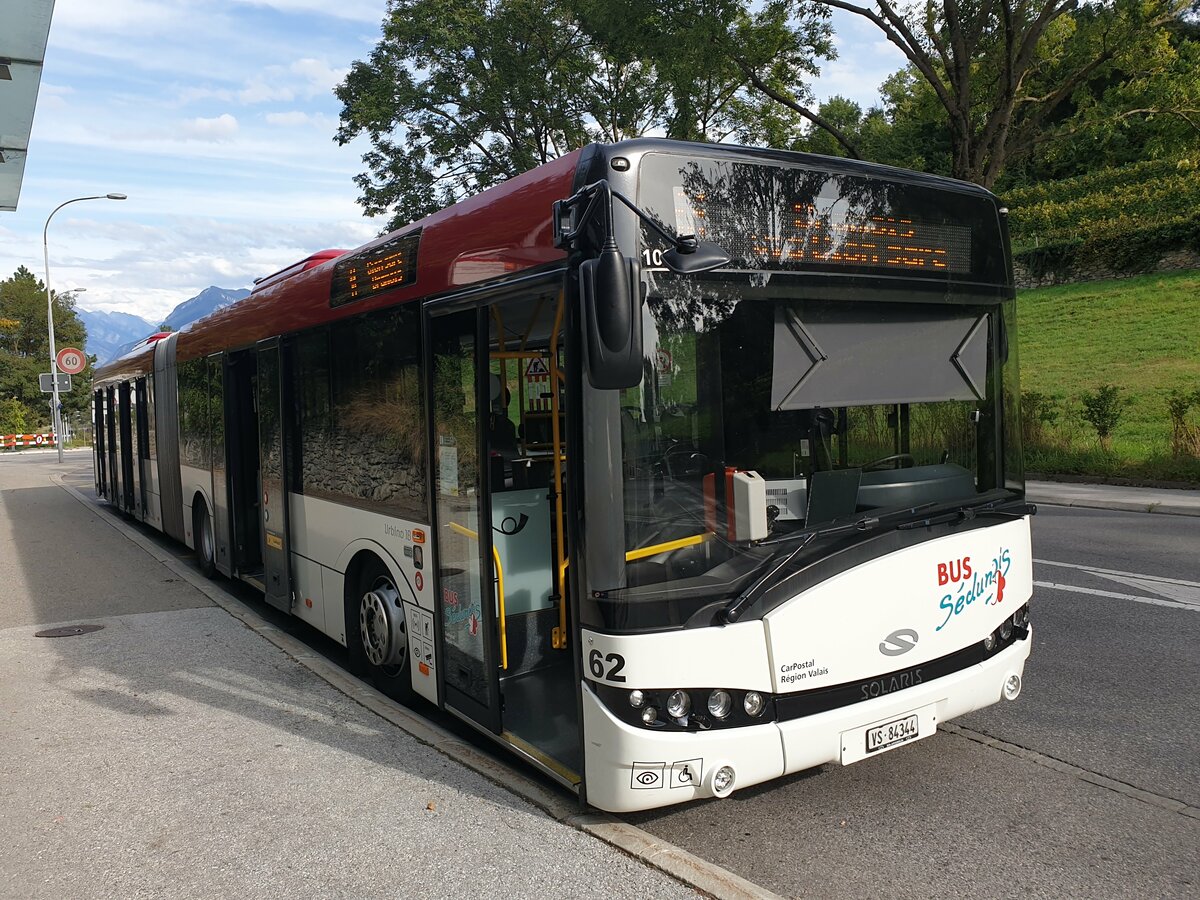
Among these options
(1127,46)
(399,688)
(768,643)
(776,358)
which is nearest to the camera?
(768,643)

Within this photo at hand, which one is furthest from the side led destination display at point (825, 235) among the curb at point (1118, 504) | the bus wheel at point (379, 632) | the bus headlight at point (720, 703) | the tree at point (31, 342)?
the tree at point (31, 342)

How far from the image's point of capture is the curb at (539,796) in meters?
3.56

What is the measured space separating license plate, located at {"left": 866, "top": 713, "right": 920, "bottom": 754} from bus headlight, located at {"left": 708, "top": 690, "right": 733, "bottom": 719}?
67 cm

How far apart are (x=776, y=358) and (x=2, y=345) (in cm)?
7713

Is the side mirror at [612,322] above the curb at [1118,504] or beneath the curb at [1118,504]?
above

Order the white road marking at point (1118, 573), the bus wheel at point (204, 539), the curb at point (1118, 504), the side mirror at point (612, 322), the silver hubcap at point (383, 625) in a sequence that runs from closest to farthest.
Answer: the side mirror at point (612, 322) → the silver hubcap at point (383, 625) → the white road marking at point (1118, 573) → the bus wheel at point (204, 539) → the curb at point (1118, 504)

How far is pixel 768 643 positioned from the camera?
379cm

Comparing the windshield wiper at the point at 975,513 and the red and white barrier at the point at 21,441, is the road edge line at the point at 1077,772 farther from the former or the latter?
the red and white barrier at the point at 21,441

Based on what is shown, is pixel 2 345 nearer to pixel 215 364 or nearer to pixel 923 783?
pixel 215 364

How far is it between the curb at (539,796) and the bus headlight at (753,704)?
23.3 inches

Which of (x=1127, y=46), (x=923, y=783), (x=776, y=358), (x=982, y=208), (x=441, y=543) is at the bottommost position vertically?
(x=923, y=783)

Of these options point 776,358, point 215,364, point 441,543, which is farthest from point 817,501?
point 215,364

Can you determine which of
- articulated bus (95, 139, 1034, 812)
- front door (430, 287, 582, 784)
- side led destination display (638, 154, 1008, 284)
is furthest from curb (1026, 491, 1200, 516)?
front door (430, 287, 582, 784)

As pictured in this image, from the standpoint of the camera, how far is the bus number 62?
371 centimetres
